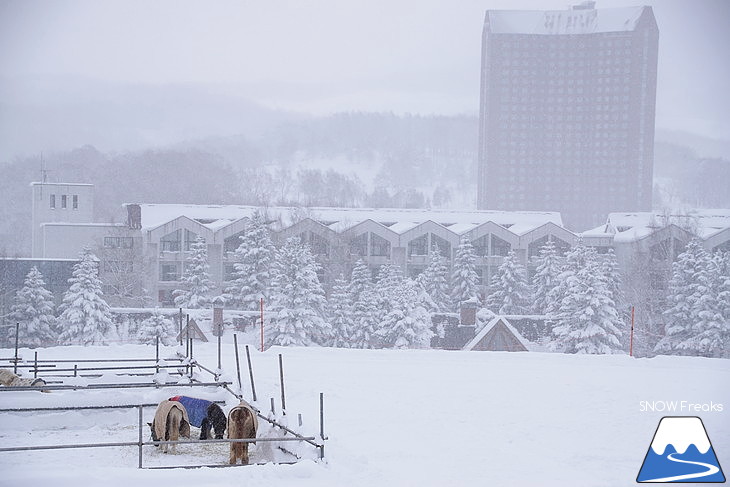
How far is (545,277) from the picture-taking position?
80.5ft

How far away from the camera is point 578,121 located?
62.9 feet

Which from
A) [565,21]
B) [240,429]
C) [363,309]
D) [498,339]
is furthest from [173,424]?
[363,309]

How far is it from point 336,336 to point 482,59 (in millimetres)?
9315

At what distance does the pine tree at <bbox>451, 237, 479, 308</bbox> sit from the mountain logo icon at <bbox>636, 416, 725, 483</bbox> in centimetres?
1819

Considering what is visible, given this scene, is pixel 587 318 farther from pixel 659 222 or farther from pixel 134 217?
pixel 134 217

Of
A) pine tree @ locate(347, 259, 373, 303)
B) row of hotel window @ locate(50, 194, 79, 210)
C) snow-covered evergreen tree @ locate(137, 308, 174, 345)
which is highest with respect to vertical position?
row of hotel window @ locate(50, 194, 79, 210)

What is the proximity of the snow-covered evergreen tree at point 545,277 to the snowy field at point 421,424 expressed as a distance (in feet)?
44.1

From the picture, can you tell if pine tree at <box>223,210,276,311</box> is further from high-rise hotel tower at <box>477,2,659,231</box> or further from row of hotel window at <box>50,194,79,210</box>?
row of hotel window at <box>50,194,79,210</box>

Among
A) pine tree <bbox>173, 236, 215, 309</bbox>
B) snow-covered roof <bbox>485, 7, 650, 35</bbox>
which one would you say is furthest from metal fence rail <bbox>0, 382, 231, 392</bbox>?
pine tree <bbox>173, 236, 215, 309</bbox>

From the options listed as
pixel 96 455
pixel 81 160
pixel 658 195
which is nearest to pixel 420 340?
pixel 658 195

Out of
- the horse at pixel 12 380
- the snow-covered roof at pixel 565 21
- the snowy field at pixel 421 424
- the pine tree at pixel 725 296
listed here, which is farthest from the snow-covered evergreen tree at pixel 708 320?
the horse at pixel 12 380

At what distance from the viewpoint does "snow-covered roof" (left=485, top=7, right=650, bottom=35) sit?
1152 centimetres

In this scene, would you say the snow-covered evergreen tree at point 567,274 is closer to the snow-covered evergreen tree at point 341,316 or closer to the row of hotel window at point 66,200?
the snow-covered evergreen tree at point 341,316

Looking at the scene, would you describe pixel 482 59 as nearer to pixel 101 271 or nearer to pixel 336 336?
pixel 336 336
